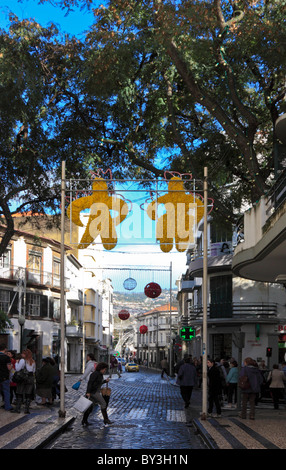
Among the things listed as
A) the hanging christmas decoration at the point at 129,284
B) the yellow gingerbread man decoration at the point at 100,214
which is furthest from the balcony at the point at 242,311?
the yellow gingerbread man decoration at the point at 100,214

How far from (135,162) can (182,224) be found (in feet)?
19.2

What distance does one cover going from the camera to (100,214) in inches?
682

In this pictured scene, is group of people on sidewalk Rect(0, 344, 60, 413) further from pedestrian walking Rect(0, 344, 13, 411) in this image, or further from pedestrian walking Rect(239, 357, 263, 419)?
pedestrian walking Rect(239, 357, 263, 419)

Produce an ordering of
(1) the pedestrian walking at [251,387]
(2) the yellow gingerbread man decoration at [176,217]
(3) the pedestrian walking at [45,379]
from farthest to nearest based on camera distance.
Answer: (3) the pedestrian walking at [45,379] < (2) the yellow gingerbread man decoration at [176,217] < (1) the pedestrian walking at [251,387]

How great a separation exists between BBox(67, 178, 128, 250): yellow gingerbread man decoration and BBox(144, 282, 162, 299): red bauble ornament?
856 inches

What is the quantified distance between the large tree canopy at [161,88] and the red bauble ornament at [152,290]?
47.3 feet

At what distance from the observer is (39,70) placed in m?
22.1

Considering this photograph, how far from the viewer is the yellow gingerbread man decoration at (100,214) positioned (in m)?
17.2

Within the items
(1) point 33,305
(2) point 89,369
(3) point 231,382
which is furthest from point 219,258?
(2) point 89,369

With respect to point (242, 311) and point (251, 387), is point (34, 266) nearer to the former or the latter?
point (242, 311)

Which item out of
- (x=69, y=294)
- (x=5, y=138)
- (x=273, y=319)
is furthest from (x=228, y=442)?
(x=69, y=294)

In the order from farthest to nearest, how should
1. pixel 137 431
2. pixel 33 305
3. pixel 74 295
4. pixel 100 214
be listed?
pixel 74 295 → pixel 33 305 → pixel 100 214 → pixel 137 431

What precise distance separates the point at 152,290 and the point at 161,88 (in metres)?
18.7

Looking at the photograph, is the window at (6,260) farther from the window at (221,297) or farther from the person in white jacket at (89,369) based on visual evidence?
the person in white jacket at (89,369)
